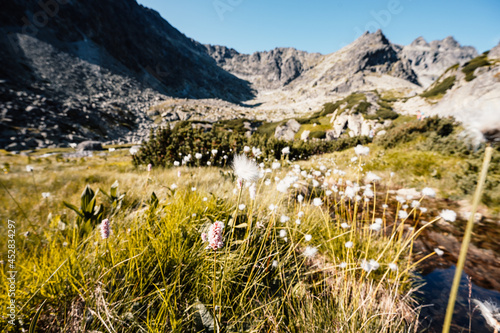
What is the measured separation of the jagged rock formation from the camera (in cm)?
17675

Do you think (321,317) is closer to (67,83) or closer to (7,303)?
(7,303)

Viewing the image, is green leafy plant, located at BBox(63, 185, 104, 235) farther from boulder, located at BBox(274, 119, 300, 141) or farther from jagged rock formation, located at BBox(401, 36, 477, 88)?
jagged rock formation, located at BBox(401, 36, 477, 88)

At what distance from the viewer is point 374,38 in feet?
472

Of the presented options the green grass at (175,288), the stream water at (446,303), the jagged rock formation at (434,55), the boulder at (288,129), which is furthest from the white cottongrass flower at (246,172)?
the jagged rock formation at (434,55)

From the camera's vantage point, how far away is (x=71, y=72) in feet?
160

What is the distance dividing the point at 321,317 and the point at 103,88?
6900 centimetres

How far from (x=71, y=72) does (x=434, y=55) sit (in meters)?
272

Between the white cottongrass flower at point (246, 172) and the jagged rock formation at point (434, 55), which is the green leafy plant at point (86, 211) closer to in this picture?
the white cottongrass flower at point (246, 172)

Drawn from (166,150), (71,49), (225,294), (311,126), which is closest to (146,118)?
(71,49)

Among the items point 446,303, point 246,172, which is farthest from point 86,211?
point 446,303

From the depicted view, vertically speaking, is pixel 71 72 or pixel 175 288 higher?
pixel 71 72

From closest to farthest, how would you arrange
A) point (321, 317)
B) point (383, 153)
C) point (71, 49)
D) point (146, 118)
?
point (321, 317), point (383, 153), point (146, 118), point (71, 49)

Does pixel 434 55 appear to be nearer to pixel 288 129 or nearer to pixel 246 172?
pixel 288 129

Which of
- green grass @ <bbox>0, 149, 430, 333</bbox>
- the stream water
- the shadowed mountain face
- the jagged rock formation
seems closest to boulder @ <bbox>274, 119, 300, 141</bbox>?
the stream water
